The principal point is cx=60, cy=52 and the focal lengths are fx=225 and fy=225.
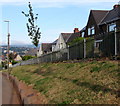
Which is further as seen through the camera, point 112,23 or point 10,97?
point 112,23

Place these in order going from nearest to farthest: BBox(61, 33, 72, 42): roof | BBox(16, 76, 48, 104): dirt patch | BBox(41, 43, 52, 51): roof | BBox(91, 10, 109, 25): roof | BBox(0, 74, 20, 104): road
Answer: BBox(16, 76, 48, 104): dirt patch, BBox(0, 74, 20, 104): road, BBox(91, 10, 109, 25): roof, BBox(61, 33, 72, 42): roof, BBox(41, 43, 52, 51): roof

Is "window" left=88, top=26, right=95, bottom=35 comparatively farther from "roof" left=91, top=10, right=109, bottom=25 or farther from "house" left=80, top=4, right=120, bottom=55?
"roof" left=91, top=10, right=109, bottom=25

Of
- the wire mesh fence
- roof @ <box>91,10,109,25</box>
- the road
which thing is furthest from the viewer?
roof @ <box>91,10,109,25</box>

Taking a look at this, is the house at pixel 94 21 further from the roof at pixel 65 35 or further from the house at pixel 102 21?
the roof at pixel 65 35

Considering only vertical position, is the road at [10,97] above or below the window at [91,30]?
below

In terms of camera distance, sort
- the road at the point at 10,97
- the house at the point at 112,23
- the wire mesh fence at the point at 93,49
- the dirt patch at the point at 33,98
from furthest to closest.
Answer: the house at the point at 112,23, the wire mesh fence at the point at 93,49, the road at the point at 10,97, the dirt patch at the point at 33,98

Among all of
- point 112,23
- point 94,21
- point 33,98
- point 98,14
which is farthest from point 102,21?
point 33,98

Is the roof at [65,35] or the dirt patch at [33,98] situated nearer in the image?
the dirt patch at [33,98]

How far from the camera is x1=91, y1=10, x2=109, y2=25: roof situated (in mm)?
39594

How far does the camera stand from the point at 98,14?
1604 inches

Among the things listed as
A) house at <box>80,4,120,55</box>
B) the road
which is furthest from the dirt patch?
house at <box>80,4,120,55</box>

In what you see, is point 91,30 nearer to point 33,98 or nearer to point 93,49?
point 93,49

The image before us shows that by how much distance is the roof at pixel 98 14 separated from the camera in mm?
39594

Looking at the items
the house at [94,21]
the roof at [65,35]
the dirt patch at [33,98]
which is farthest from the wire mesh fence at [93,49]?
the roof at [65,35]
